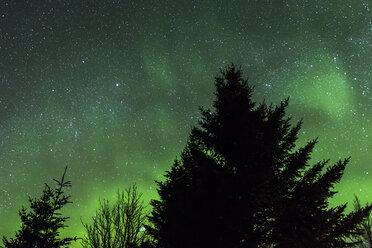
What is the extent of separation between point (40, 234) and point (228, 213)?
15.4m

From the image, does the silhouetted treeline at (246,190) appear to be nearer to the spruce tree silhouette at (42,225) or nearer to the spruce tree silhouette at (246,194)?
the spruce tree silhouette at (246,194)

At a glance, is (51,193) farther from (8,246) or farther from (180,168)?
(180,168)

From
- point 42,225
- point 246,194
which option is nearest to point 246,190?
point 246,194

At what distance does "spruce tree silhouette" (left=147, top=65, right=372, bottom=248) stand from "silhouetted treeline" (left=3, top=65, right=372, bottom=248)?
0.03m

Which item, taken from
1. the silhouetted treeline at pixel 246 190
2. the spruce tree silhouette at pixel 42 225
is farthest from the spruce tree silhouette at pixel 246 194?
the spruce tree silhouette at pixel 42 225

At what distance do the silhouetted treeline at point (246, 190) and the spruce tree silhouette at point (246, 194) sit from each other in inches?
1.0

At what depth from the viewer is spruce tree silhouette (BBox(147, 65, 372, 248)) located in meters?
7.16

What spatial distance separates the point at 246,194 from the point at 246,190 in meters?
0.11

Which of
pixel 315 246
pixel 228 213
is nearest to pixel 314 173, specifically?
pixel 315 246

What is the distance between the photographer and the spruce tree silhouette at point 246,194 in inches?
282

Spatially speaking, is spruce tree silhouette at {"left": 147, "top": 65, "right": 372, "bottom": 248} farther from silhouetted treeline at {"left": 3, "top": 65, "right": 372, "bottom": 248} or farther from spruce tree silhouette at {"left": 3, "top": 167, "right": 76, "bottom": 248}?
spruce tree silhouette at {"left": 3, "top": 167, "right": 76, "bottom": 248}

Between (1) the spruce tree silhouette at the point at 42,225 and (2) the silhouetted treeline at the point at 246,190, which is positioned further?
(1) the spruce tree silhouette at the point at 42,225

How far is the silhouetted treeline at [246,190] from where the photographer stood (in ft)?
23.6

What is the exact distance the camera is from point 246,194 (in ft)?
23.7
